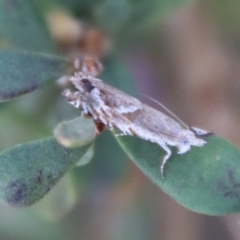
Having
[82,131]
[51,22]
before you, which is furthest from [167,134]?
[51,22]

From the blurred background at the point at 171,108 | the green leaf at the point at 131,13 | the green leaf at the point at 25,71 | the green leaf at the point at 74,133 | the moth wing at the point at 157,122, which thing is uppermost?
the green leaf at the point at 25,71

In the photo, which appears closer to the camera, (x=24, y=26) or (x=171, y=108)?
(x=24, y=26)

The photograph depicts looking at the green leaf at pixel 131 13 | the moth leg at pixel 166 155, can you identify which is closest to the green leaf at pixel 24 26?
the green leaf at pixel 131 13

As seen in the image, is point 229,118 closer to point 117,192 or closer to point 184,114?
point 184,114

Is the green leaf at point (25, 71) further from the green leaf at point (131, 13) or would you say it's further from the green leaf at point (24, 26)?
the green leaf at point (131, 13)

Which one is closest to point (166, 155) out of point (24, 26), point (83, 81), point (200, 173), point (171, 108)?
point (200, 173)

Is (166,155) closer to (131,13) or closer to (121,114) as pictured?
(121,114)

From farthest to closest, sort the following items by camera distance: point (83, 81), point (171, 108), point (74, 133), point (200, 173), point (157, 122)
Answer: point (171, 108) → point (157, 122) → point (83, 81) → point (200, 173) → point (74, 133)
